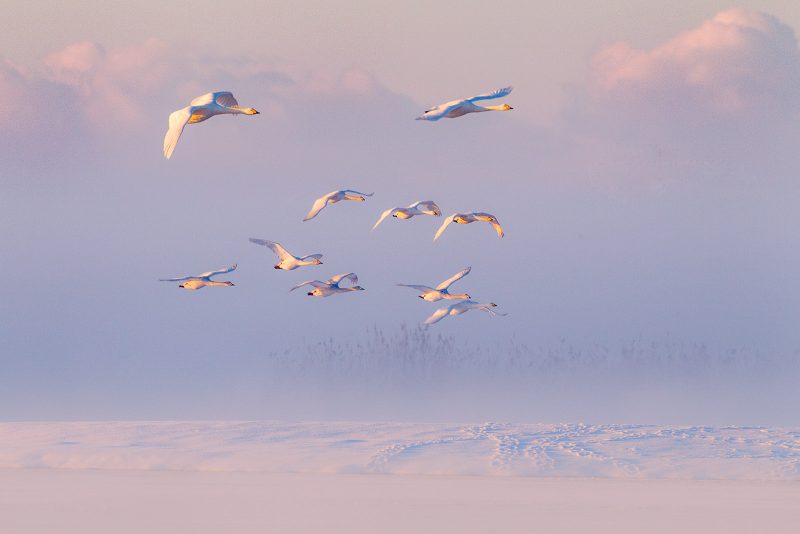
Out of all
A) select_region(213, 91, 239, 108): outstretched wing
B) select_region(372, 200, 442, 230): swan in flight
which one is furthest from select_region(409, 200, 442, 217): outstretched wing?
select_region(213, 91, 239, 108): outstretched wing

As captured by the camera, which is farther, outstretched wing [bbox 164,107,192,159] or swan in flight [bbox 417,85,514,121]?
swan in flight [bbox 417,85,514,121]

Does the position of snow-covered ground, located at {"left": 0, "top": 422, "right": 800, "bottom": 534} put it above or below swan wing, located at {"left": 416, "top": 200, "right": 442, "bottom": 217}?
below

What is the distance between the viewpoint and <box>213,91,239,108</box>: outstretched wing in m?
36.7

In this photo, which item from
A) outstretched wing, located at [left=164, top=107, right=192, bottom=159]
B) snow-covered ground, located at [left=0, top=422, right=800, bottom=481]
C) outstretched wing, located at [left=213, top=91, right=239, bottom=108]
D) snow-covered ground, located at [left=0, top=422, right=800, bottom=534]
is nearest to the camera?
outstretched wing, located at [left=164, top=107, right=192, bottom=159]

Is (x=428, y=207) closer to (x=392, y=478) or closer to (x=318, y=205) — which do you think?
(x=318, y=205)

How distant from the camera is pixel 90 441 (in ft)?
176

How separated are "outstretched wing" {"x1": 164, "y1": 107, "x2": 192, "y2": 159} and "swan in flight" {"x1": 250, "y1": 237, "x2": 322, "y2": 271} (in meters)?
7.99

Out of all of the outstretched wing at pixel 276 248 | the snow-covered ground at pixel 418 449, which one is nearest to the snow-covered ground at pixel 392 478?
the snow-covered ground at pixel 418 449

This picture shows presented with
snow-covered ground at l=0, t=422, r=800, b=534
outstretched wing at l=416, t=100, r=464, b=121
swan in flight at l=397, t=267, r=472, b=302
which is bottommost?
snow-covered ground at l=0, t=422, r=800, b=534

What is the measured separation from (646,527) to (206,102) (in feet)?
48.5

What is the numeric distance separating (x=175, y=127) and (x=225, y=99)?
11.7 feet

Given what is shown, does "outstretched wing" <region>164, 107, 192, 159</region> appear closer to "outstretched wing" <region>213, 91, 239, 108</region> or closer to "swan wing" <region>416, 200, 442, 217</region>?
"outstretched wing" <region>213, 91, 239, 108</region>

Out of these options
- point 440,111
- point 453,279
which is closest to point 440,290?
point 453,279

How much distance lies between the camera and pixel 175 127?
33.7m
